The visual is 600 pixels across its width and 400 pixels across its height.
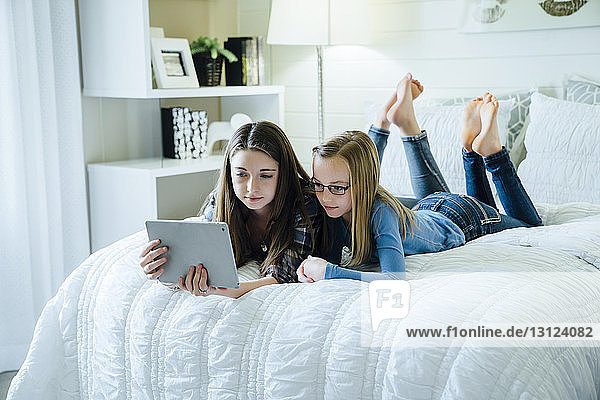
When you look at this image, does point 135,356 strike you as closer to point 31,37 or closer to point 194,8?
point 31,37

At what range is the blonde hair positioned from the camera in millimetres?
1625

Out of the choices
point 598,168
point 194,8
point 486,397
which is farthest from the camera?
point 194,8

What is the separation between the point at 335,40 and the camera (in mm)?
3041

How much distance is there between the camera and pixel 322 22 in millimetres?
3023

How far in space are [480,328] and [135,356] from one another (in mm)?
741

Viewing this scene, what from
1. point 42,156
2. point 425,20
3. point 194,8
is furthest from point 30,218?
point 425,20

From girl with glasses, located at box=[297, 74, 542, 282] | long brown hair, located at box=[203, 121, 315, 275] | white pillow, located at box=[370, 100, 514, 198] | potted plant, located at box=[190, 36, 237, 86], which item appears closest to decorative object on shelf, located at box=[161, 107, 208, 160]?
potted plant, located at box=[190, 36, 237, 86]

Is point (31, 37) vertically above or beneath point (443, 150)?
above

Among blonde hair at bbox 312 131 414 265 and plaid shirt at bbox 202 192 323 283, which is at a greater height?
blonde hair at bbox 312 131 414 265

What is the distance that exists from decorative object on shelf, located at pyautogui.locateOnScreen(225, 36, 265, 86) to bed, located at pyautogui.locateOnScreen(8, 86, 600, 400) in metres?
1.44

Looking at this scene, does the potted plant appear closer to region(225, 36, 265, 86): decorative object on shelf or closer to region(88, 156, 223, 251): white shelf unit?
region(225, 36, 265, 86): decorative object on shelf

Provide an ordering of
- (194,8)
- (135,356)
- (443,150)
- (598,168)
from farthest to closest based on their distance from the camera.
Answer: (194,8)
(443,150)
(598,168)
(135,356)

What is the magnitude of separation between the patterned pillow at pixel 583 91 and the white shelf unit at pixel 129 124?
1304mm

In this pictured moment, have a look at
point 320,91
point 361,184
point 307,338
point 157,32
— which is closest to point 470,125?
point 361,184
